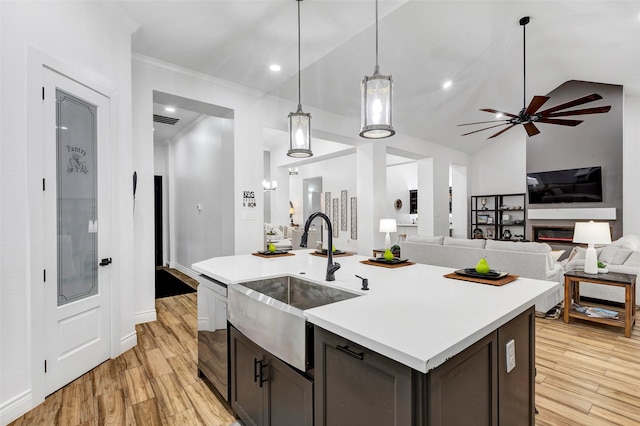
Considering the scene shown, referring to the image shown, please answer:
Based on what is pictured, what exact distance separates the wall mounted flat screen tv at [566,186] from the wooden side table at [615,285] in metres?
3.88

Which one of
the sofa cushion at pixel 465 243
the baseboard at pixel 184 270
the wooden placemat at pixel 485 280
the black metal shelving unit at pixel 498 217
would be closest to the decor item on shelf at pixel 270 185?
the baseboard at pixel 184 270

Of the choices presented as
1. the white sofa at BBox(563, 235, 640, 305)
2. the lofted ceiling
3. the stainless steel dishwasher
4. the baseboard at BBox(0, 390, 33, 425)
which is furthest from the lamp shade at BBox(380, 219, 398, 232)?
the baseboard at BBox(0, 390, 33, 425)

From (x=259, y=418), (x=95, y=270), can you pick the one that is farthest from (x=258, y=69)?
(x=259, y=418)

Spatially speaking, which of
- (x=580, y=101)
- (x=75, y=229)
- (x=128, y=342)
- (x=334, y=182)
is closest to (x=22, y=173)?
(x=75, y=229)

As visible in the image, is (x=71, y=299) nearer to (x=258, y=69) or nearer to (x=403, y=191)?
(x=258, y=69)

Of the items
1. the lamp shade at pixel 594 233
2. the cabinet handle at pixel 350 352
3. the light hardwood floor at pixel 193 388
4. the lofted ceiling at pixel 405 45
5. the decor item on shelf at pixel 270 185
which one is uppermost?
the lofted ceiling at pixel 405 45

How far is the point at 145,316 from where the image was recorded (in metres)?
3.64

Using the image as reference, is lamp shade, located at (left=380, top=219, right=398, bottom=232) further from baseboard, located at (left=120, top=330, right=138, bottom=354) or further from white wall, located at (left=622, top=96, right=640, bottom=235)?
white wall, located at (left=622, top=96, right=640, bottom=235)

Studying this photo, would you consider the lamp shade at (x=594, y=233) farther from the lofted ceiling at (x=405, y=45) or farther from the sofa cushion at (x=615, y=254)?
the lofted ceiling at (x=405, y=45)

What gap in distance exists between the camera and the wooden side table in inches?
129

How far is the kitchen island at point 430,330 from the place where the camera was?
92cm

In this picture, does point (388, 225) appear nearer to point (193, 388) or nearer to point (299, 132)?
point (299, 132)

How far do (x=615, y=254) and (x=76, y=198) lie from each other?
595cm

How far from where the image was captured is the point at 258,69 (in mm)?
3871
